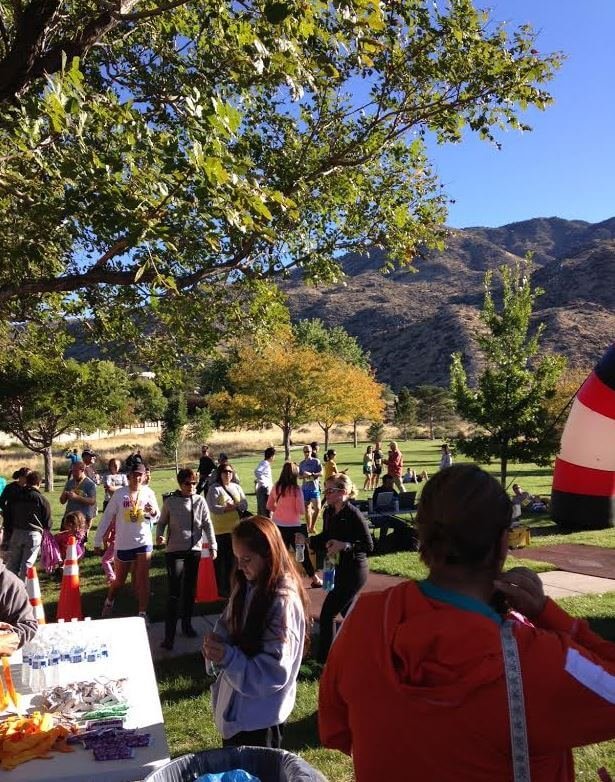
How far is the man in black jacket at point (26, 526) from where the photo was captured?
834 centimetres

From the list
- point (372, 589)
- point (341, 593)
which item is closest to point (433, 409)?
point (372, 589)

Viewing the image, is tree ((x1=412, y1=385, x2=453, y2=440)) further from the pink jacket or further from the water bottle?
the water bottle

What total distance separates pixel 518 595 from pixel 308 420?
38.3 m

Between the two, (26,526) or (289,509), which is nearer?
(26,526)

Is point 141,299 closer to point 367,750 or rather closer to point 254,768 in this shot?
point 254,768

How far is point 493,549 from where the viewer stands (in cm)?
160

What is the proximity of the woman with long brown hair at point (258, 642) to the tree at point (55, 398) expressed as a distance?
2499cm

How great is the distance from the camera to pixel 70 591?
7516 mm

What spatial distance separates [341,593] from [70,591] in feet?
10.9

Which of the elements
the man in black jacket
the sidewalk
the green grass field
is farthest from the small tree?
the man in black jacket

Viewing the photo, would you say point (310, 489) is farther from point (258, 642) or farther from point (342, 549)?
point (258, 642)

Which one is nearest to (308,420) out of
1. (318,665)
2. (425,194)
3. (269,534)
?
(425,194)

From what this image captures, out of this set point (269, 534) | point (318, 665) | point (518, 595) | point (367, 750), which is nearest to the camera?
point (518, 595)

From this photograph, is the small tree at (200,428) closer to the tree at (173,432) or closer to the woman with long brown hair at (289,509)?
the tree at (173,432)
